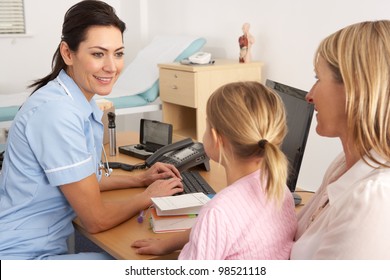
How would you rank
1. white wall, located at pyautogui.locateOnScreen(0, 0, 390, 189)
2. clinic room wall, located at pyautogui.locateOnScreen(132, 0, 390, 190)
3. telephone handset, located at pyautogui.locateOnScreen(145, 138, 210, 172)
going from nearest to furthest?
telephone handset, located at pyautogui.locateOnScreen(145, 138, 210, 172) → clinic room wall, located at pyautogui.locateOnScreen(132, 0, 390, 190) → white wall, located at pyautogui.locateOnScreen(0, 0, 390, 189)

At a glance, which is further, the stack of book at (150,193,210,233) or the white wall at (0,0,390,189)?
the white wall at (0,0,390,189)

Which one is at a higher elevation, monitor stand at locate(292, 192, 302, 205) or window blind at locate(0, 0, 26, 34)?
window blind at locate(0, 0, 26, 34)

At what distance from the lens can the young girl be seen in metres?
1.31

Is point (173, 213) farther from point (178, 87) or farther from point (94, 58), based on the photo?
point (178, 87)

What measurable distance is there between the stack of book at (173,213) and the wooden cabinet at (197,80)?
7.88 ft

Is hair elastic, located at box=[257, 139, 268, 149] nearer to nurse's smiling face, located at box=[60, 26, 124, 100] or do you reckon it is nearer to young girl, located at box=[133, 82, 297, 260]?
young girl, located at box=[133, 82, 297, 260]

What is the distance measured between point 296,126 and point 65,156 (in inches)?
29.0

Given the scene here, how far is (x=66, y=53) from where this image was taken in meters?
1.94

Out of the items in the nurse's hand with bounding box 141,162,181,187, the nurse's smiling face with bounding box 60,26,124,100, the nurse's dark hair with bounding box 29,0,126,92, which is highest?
the nurse's dark hair with bounding box 29,0,126,92

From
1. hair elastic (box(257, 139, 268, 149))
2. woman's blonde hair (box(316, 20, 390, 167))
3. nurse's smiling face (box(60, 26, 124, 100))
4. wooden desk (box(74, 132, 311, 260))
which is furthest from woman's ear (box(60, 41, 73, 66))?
woman's blonde hair (box(316, 20, 390, 167))

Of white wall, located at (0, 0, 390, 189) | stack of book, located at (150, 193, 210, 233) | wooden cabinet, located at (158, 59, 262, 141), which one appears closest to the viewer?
stack of book, located at (150, 193, 210, 233)

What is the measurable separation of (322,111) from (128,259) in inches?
26.4

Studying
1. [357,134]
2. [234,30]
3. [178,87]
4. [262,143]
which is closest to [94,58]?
[262,143]

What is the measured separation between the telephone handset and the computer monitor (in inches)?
19.8
